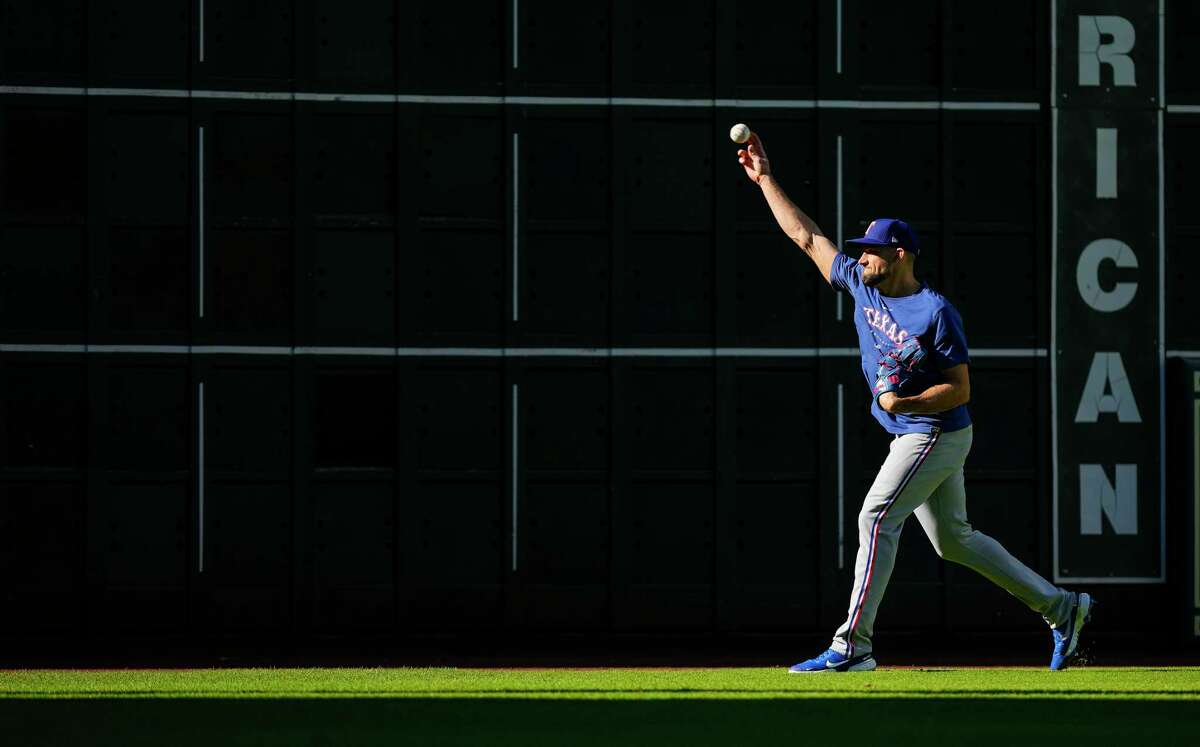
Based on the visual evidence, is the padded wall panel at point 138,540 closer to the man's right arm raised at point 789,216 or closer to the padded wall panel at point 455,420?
the padded wall panel at point 455,420

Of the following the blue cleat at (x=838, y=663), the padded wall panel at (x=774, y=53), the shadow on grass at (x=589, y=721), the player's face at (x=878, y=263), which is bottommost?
the blue cleat at (x=838, y=663)

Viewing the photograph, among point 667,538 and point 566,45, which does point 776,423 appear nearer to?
point 667,538

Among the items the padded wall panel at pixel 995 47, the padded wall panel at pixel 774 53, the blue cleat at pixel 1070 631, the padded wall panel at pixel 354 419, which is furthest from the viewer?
the padded wall panel at pixel 995 47

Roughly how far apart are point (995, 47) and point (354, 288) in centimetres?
417

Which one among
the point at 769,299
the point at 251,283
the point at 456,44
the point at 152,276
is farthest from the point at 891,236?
the point at 152,276

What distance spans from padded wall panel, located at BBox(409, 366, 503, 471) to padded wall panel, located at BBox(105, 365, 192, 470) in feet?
4.48

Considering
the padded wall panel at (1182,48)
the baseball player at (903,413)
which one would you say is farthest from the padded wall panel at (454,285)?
the padded wall panel at (1182,48)

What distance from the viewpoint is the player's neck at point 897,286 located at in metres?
8.19

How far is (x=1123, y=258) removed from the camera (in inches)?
424

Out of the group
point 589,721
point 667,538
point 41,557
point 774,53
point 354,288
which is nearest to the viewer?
point 589,721

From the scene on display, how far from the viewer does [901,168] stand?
424 inches

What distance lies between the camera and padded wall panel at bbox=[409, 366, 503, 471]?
34.4 feet

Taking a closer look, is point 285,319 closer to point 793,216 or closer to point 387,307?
point 387,307

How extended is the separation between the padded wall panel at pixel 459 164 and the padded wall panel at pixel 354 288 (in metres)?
0.40
